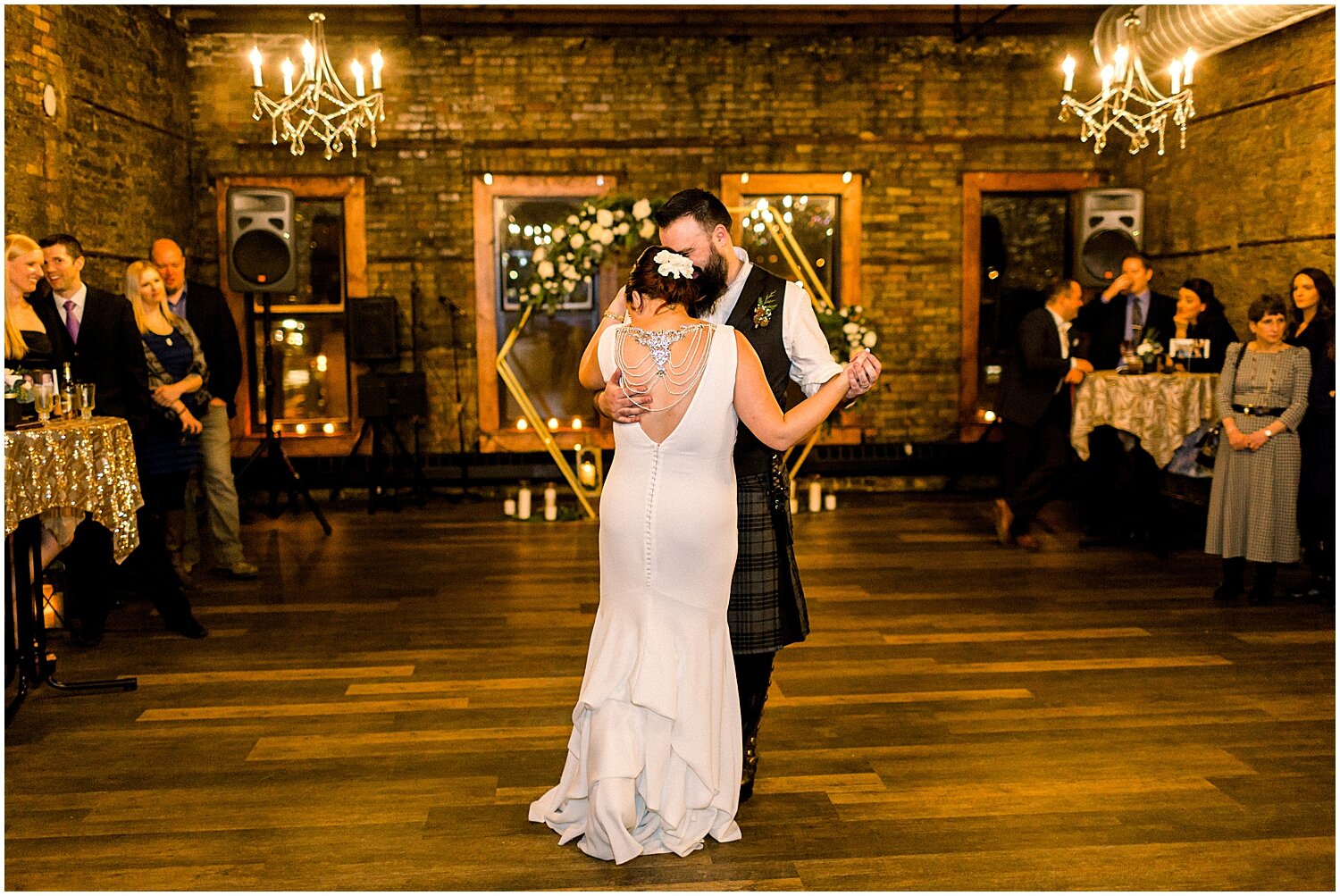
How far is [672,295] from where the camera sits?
2836 millimetres

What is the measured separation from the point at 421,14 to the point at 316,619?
214 inches

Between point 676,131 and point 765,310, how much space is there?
6601 millimetres

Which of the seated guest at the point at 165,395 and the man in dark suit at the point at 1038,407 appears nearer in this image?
the seated guest at the point at 165,395

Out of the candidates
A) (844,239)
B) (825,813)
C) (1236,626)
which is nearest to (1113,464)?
(1236,626)

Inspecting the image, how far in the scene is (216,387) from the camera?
6.10m

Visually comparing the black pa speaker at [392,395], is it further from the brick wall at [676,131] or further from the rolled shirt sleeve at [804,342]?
the rolled shirt sleeve at [804,342]

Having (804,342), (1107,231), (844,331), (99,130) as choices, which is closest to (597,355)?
(804,342)

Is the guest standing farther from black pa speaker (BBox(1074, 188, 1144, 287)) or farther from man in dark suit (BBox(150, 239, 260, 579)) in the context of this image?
man in dark suit (BBox(150, 239, 260, 579))

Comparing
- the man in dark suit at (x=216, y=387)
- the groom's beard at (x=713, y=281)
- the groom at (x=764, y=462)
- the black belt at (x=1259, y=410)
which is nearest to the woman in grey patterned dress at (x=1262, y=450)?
the black belt at (x=1259, y=410)

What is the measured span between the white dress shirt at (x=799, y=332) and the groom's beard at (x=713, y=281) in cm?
5

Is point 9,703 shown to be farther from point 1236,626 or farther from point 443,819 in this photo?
point 1236,626

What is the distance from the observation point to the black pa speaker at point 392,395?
27.7ft

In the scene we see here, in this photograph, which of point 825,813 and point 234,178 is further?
point 234,178

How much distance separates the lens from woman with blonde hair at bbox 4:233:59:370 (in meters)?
4.40
